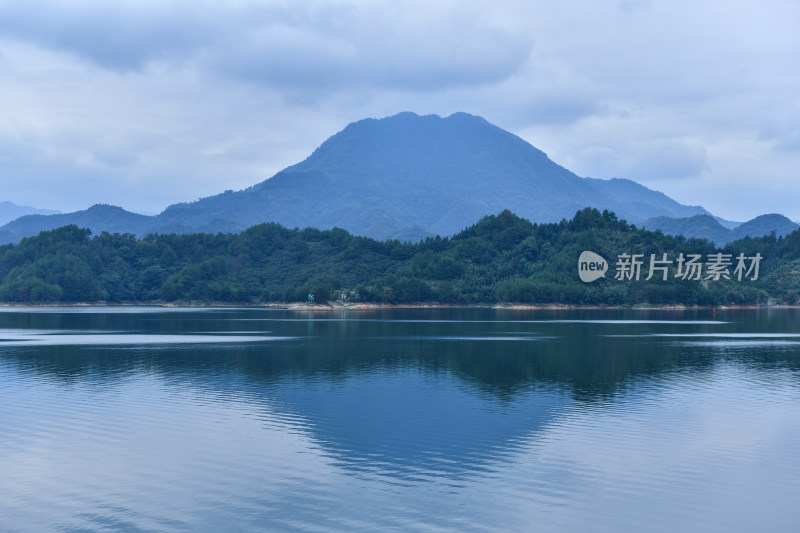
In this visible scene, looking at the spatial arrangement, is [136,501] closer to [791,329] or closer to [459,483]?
[459,483]

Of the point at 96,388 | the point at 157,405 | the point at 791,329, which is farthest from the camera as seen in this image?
the point at 791,329

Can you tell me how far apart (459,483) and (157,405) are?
2864 cm

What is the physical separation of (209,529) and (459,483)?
11.4 meters

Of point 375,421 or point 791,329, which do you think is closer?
point 375,421

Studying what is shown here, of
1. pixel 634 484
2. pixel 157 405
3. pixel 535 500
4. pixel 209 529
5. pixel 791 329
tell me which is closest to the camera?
pixel 209 529

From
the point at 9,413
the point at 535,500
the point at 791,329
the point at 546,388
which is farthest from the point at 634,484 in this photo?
the point at 791,329

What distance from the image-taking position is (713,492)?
1221 inches

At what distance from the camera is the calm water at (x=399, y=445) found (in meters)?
28.4

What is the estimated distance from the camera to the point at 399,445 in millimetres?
39844

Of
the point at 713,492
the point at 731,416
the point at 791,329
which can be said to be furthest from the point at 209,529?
the point at 791,329

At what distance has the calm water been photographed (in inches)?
1118

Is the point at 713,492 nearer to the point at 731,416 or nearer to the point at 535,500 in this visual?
the point at 535,500

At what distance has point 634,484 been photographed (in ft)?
105

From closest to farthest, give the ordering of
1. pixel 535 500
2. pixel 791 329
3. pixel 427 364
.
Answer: pixel 535 500 → pixel 427 364 → pixel 791 329
